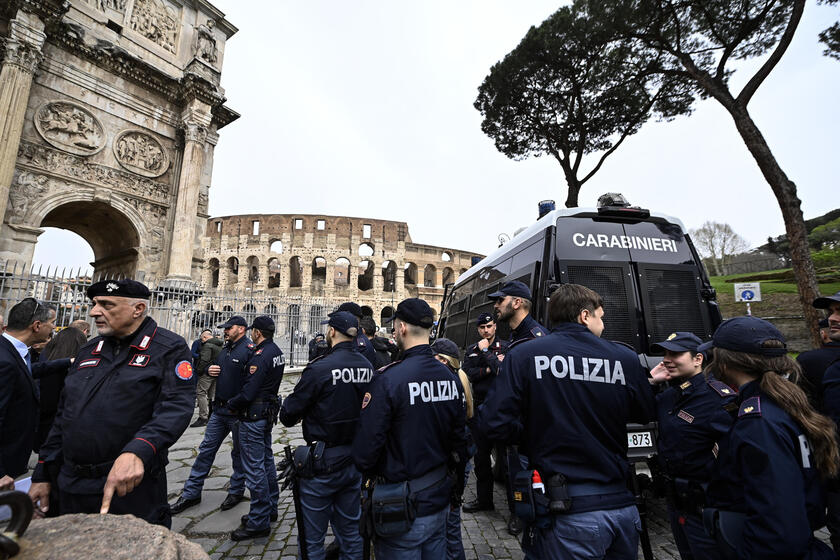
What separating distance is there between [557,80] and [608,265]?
30.4ft

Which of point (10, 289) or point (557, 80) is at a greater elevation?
point (557, 80)

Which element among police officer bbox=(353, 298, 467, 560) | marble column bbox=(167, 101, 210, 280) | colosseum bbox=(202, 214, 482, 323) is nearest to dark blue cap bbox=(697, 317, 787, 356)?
police officer bbox=(353, 298, 467, 560)

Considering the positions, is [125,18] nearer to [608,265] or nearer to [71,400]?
[71,400]

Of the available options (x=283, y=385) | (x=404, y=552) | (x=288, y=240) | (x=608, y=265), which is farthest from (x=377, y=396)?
(x=288, y=240)

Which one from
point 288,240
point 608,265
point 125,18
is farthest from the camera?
point 288,240

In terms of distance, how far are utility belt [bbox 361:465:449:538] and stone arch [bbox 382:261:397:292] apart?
99.8 ft

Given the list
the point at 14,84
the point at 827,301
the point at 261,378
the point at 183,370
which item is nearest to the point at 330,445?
the point at 183,370

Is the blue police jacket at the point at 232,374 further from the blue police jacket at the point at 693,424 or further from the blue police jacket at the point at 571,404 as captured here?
the blue police jacket at the point at 693,424

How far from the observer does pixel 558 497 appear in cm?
165

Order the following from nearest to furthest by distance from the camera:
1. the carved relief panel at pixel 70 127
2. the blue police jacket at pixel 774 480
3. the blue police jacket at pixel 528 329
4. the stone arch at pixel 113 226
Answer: the blue police jacket at pixel 774 480, the blue police jacket at pixel 528 329, the carved relief panel at pixel 70 127, the stone arch at pixel 113 226

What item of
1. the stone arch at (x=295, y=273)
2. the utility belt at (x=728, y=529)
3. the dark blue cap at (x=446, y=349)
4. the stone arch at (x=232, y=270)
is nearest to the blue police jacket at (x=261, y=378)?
the dark blue cap at (x=446, y=349)

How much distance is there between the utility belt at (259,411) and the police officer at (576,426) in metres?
2.51

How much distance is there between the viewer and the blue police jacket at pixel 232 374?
3793 millimetres

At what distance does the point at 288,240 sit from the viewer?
30.6 m
